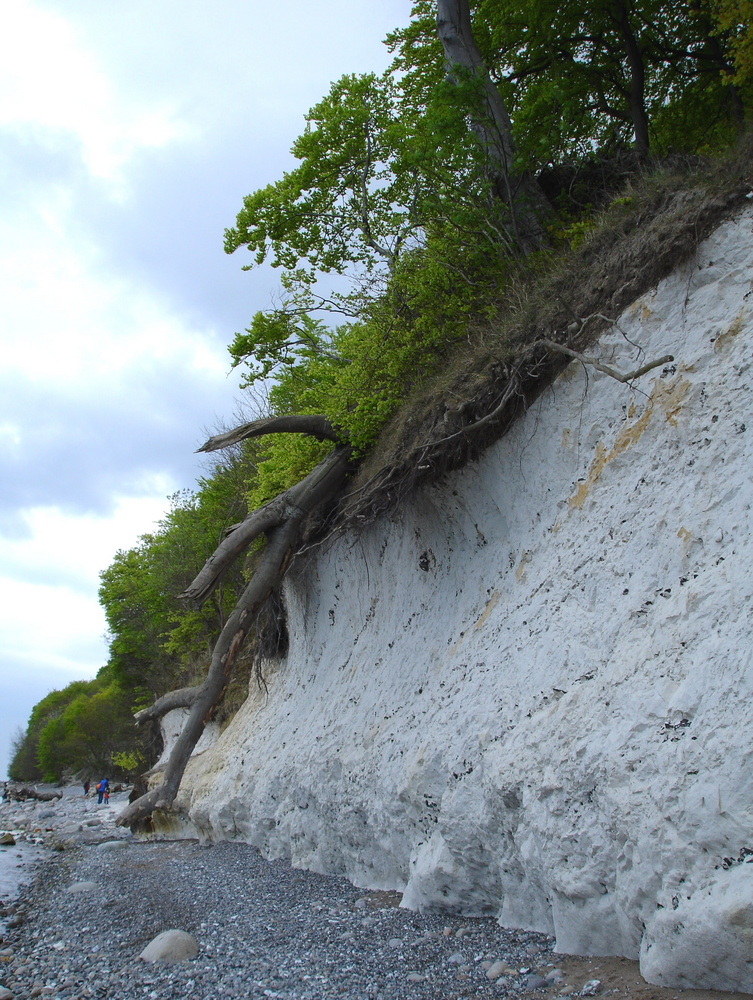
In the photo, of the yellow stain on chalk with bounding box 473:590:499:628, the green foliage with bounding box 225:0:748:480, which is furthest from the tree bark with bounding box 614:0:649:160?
the yellow stain on chalk with bounding box 473:590:499:628

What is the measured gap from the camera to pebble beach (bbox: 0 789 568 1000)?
5477mm

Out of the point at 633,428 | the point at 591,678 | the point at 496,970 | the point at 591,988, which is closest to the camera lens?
the point at 591,988

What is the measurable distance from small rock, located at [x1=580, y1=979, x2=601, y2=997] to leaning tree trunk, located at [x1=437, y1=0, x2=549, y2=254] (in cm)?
889

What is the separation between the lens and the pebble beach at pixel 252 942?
18.0 ft

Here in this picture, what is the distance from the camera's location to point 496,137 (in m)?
10.3

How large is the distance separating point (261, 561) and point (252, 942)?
6346 mm

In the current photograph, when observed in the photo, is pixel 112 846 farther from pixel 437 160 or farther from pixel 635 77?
pixel 635 77

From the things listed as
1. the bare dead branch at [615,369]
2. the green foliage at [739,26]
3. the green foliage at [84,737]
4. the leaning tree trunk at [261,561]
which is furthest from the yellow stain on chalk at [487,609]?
the green foliage at [84,737]

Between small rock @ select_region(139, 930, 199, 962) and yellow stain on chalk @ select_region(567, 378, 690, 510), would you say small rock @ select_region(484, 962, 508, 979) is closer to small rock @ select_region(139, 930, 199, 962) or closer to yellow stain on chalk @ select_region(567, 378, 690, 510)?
small rock @ select_region(139, 930, 199, 962)

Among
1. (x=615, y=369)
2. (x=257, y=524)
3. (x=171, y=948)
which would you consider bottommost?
(x=171, y=948)

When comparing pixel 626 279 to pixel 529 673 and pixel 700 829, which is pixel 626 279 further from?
pixel 700 829

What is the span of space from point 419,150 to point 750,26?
4.24 meters

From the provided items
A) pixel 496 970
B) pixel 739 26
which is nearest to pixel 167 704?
pixel 496 970

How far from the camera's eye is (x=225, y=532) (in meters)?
12.6
